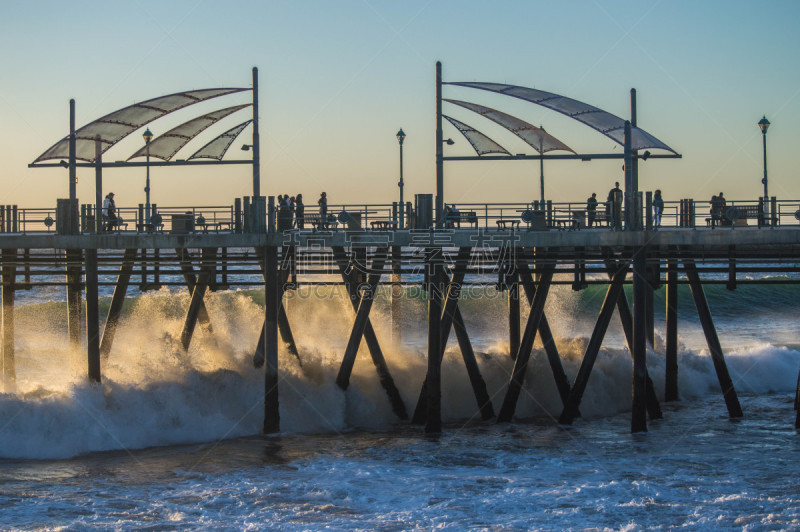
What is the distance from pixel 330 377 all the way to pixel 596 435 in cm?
742

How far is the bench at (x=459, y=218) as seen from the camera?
20.6 m

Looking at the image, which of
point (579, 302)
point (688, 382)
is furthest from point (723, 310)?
point (688, 382)

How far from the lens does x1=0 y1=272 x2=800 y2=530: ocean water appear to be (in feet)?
49.3

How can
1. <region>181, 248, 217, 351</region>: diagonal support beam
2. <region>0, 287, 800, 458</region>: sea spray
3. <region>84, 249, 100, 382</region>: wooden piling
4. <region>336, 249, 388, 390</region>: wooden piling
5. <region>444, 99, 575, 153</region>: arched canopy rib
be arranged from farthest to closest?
<region>181, 248, 217, 351</region>: diagonal support beam < <region>444, 99, 575, 153</region>: arched canopy rib < <region>336, 249, 388, 390</region>: wooden piling < <region>84, 249, 100, 382</region>: wooden piling < <region>0, 287, 800, 458</region>: sea spray

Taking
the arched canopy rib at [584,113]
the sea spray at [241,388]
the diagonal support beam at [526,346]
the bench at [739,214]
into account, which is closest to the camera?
the sea spray at [241,388]

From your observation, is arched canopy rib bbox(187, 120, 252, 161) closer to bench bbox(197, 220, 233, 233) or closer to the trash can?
bench bbox(197, 220, 233, 233)

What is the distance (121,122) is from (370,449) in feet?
35.1

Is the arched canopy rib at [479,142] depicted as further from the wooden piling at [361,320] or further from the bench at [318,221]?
the bench at [318,221]

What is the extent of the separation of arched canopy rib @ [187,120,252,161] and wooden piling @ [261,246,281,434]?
12.1 ft

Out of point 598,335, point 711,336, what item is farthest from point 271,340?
point 711,336

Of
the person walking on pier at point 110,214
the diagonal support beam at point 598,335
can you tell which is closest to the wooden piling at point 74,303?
the person walking on pier at point 110,214

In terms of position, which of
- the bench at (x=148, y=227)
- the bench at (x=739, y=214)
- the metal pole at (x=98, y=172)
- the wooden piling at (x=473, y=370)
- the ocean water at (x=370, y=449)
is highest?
the metal pole at (x=98, y=172)

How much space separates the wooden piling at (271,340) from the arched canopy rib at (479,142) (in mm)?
6675

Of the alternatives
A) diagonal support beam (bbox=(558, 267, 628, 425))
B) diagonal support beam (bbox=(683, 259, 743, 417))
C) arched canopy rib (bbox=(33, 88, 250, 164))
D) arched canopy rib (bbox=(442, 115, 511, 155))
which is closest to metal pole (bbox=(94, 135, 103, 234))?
arched canopy rib (bbox=(33, 88, 250, 164))
